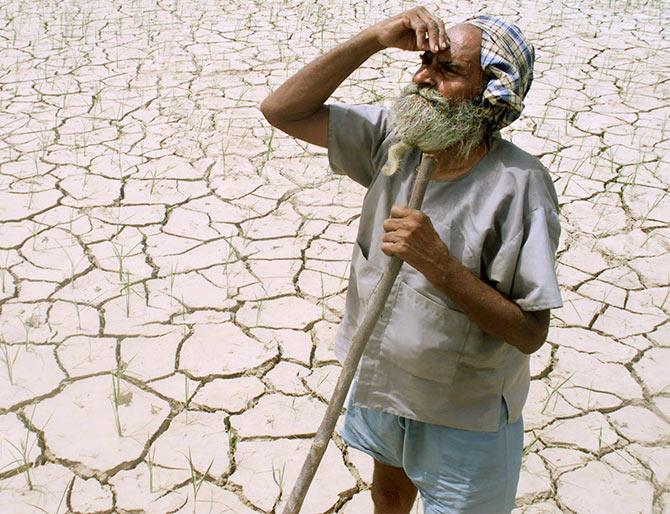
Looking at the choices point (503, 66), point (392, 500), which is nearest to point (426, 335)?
point (503, 66)

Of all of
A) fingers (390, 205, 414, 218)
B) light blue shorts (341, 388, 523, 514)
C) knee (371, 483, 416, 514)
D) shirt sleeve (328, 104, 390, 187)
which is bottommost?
knee (371, 483, 416, 514)

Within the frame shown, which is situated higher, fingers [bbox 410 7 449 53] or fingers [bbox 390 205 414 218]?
fingers [bbox 410 7 449 53]

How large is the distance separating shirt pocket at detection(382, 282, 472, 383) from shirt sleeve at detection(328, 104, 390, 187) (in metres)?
0.28

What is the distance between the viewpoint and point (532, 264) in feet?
4.51

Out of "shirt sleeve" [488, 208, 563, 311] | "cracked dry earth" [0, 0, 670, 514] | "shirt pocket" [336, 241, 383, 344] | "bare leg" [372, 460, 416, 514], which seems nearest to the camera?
"shirt sleeve" [488, 208, 563, 311]

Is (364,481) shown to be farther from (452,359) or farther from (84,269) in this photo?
(84,269)

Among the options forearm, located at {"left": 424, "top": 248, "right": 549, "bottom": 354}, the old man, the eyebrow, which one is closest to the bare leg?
the old man

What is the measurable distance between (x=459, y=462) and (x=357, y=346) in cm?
Result: 31

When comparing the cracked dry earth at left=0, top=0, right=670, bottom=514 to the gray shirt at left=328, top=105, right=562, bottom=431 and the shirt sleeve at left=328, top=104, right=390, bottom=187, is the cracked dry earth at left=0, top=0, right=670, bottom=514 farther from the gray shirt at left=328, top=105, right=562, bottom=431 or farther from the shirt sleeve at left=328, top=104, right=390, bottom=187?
the shirt sleeve at left=328, top=104, right=390, bottom=187

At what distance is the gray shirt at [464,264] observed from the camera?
1403mm

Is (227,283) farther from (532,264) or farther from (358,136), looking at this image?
(532,264)

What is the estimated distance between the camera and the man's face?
4.59ft

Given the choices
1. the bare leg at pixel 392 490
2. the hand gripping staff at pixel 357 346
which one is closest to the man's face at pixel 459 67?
the hand gripping staff at pixel 357 346

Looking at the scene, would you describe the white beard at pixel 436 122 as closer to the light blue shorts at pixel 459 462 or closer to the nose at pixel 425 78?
the nose at pixel 425 78
